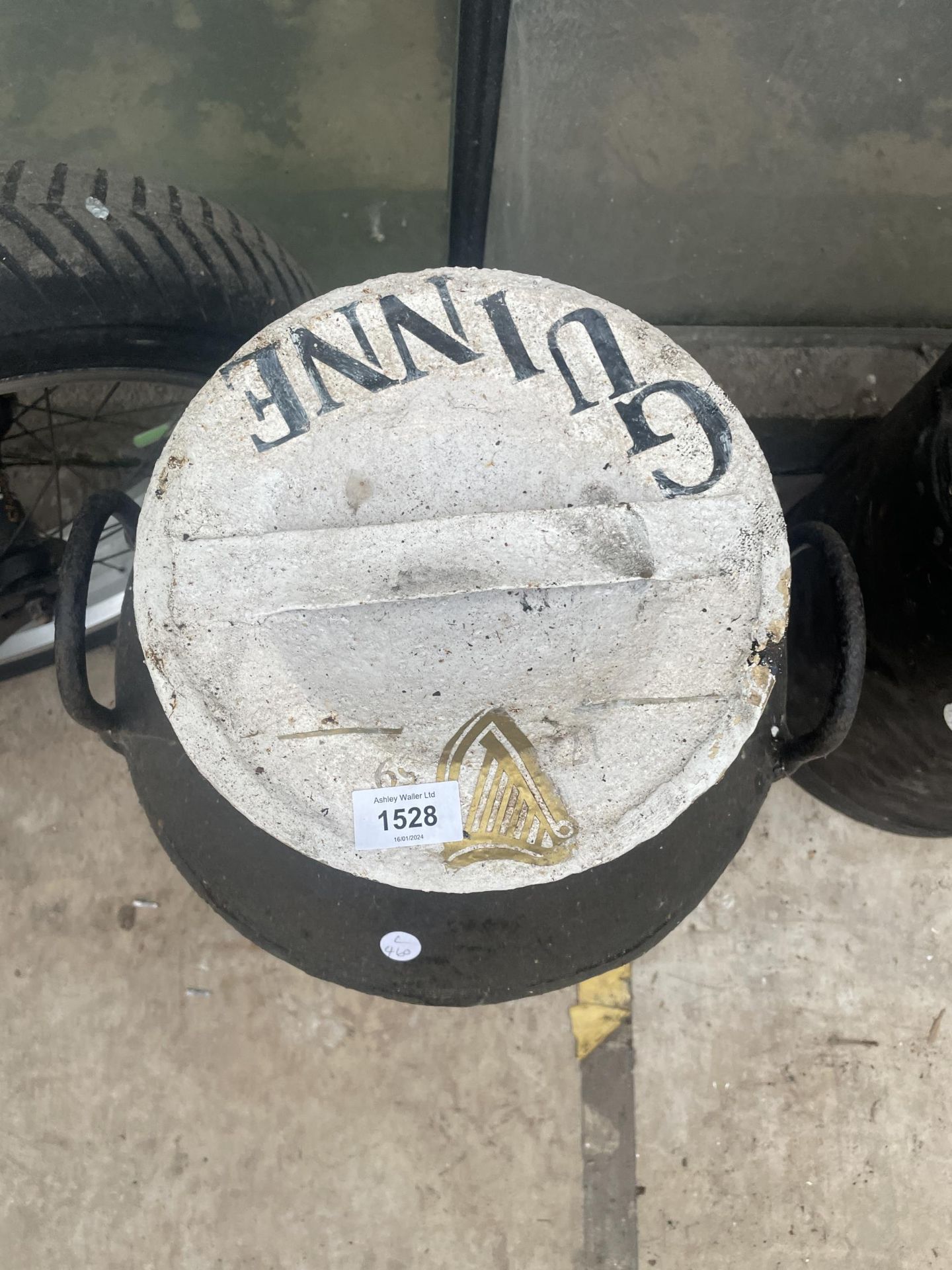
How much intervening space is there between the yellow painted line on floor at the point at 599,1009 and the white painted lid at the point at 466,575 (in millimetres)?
907

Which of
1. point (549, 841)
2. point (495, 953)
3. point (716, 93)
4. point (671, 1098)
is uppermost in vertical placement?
point (716, 93)

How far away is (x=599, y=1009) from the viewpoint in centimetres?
159

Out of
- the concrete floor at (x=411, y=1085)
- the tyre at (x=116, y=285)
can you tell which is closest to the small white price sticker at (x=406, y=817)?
the tyre at (x=116, y=285)

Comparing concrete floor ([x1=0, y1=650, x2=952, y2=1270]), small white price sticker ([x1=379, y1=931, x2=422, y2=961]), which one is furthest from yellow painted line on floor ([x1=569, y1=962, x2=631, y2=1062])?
small white price sticker ([x1=379, y1=931, x2=422, y2=961])

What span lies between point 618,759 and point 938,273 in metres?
1.53

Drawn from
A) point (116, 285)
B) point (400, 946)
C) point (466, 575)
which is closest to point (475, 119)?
point (116, 285)

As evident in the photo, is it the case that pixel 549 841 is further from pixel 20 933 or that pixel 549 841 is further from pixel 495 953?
pixel 20 933

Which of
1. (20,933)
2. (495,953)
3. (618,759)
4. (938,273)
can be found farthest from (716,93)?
(20,933)

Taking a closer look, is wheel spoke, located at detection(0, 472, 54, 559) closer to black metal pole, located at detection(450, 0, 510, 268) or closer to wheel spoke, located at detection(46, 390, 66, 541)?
wheel spoke, located at detection(46, 390, 66, 541)

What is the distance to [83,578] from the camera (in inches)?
36.3

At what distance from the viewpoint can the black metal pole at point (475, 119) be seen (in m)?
1.19

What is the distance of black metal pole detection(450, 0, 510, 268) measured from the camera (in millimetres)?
1188

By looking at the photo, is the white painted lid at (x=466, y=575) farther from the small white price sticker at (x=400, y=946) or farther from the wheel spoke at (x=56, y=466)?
the wheel spoke at (x=56, y=466)

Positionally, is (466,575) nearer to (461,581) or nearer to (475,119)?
(461,581)
